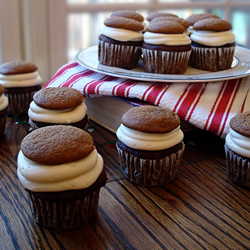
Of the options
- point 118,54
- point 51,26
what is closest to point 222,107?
point 118,54

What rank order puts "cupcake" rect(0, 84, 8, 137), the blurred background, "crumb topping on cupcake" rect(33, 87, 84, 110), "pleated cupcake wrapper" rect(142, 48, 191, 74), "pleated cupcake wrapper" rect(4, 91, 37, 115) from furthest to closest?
1. the blurred background
2. "pleated cupcake wrapper" rect(4, 91, 37, 115)
3. "pleated cupcake wrapper" rect(142, 48, 191, 74)
4. "cupcake" rect(0, 84, 8, 137)
5. "crumb topping on cupcake" rect(33, 87, 84, 110)

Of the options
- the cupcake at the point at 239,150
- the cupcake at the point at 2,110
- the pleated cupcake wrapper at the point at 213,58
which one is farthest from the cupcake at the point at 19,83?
the cupcake at the point at 239,150

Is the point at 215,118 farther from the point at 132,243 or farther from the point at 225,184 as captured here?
the point at 132,243

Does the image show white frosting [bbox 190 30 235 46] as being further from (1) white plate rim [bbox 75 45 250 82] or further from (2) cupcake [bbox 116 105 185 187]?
(2) cupcake [bbox 116 105 185 187]

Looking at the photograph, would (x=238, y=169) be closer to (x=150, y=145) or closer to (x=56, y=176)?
(x=150, y=145)

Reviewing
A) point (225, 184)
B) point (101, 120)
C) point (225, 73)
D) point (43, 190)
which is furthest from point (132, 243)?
point (225, 73)

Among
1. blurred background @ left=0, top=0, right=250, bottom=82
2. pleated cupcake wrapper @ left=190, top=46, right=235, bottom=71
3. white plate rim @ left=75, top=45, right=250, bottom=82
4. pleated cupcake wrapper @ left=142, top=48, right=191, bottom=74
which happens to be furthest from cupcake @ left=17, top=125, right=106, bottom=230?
blurred background @ left=0, top=0, right=250, bottom=82
